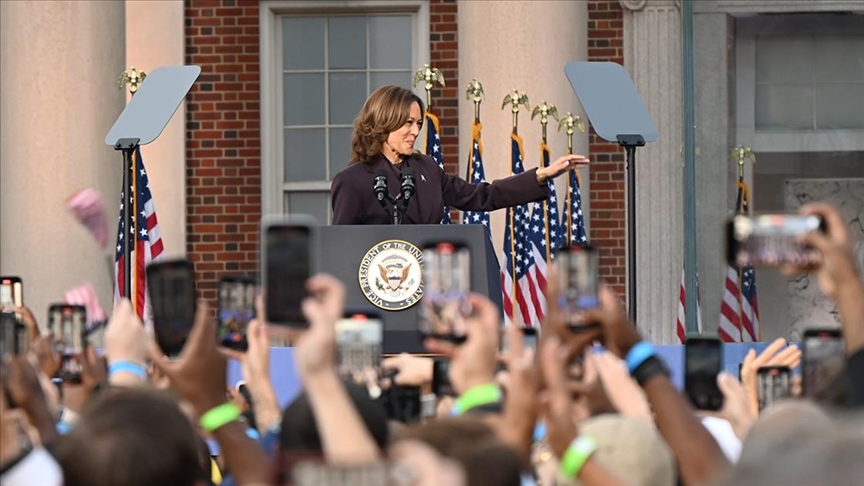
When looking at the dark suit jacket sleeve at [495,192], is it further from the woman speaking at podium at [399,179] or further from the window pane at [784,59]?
the window pane at [784,59]

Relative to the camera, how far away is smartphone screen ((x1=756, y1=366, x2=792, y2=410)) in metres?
3.50

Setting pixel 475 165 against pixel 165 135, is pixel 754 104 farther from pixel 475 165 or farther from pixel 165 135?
pixel 165 135

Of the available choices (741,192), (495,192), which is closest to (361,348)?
(495,192)

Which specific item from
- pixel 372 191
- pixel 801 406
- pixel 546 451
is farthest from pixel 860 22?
pixel 801 406

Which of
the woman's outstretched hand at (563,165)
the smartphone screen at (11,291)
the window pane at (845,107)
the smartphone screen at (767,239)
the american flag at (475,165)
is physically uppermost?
the window pane at (845,107)

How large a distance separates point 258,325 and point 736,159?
7.94 meters

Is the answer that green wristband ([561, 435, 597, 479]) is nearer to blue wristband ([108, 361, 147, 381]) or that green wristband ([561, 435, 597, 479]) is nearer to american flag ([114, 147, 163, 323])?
blue wristband ([108, 361, 147, 381])

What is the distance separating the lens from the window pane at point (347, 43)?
11.6m

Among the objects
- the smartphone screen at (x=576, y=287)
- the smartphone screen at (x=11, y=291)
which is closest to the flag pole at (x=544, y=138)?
the smartphone screen at (x=11, y=291)

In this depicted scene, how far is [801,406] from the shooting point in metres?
2.21

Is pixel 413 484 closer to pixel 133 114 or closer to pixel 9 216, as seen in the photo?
pixel 133 114

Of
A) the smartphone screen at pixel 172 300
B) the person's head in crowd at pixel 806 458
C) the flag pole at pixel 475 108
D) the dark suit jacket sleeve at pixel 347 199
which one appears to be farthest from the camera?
the flag pole at pixel 475 108

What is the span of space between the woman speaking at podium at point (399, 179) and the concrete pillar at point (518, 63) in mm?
2511

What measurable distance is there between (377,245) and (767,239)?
3.61 meters
